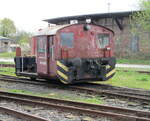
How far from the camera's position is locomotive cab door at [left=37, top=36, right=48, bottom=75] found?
11323mm

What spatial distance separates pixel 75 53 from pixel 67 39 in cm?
69

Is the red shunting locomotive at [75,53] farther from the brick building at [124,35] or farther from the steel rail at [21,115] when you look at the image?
the brick building at [124,35]

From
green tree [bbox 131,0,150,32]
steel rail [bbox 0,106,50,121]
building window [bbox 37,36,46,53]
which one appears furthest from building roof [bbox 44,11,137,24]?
steel rail [bbox 0,106,50,121]

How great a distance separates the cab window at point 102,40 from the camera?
11.8 meters

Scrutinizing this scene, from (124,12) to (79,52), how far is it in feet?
70.1

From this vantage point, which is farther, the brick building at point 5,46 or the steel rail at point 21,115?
the brick building at point 5,46

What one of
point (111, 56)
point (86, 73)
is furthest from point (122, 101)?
point (111, 56)

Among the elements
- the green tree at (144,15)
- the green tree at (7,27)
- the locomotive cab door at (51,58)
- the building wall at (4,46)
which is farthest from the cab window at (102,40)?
the green tree at (7,27)

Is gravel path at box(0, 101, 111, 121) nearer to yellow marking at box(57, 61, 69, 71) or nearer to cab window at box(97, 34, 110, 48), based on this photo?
yellow marking at box(57, 61, 69, 71)

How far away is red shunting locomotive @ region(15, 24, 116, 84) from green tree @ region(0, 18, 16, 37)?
245 feet

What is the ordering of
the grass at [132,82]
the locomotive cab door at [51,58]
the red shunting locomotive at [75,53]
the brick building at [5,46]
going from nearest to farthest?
the red shunting locomotive at [75,53] < the locomotive cab door at [51,58] < the grass at [132,82] < the brick building at [5,46]

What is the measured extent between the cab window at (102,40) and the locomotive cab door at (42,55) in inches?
94.4

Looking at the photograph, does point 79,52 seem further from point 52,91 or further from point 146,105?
point 146,105

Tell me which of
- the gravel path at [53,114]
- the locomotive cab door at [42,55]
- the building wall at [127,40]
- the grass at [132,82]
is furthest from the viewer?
the building wall at [127,40]
